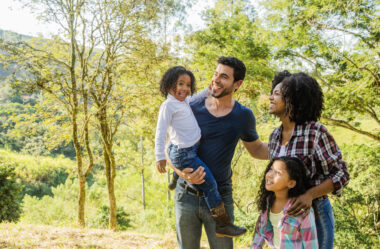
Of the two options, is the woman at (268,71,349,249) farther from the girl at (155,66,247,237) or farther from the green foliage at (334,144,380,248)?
the green foliage at (334,144,380,248)

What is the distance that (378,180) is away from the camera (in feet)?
24.8

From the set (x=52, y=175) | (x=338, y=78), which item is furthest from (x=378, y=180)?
(x=52, y=175)

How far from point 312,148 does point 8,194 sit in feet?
32.4

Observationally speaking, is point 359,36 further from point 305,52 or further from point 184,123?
point 184,123

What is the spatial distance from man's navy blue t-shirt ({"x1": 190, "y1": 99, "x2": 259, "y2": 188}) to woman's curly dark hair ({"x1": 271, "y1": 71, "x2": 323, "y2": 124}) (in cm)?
39

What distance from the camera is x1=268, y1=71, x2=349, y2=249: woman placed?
1391 millimetres

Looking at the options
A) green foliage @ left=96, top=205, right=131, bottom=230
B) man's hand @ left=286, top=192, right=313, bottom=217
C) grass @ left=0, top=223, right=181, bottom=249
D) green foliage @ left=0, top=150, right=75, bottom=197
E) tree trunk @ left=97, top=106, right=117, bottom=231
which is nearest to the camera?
man's hand @ left=286, top=192, right=313, bottom=217

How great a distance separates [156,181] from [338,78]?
22.2 m

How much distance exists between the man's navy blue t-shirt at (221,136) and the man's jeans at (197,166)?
8 cm

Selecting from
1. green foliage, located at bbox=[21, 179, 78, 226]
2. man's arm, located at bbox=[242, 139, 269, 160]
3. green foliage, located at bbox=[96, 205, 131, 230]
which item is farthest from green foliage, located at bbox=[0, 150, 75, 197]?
man's arm, located at bbox=[242, 139, 269, 160]

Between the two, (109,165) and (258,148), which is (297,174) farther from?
(109,165)

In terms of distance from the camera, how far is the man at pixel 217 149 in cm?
181

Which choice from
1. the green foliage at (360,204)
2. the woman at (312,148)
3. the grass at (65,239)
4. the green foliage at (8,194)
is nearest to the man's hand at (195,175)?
the woman at (312,148)

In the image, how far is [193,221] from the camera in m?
1.83
